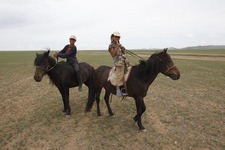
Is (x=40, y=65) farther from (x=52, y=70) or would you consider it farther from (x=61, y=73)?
(x=61, y=73)

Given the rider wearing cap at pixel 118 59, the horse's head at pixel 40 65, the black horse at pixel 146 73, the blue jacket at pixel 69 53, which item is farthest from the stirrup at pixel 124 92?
the horse's head at pixel 40 65

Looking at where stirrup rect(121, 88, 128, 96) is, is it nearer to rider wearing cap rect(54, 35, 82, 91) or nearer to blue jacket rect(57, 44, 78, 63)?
rider wearing cap rect(54, 35, 82, 91)

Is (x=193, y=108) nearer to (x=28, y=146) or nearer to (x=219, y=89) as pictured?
(x=219, y=89)

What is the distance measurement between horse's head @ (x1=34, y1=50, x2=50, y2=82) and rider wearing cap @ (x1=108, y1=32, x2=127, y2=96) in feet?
7.74

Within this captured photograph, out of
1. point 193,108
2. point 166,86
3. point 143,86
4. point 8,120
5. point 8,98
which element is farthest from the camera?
point 166,86

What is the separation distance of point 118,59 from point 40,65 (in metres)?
2.71

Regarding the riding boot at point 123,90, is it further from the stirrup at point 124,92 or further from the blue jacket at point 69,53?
the blue jacket at point 69,53

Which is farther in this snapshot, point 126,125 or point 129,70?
point 126,125

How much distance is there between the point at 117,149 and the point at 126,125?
1.50 metres

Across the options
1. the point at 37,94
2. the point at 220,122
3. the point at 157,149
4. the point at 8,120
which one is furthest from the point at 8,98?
the point at 220,122

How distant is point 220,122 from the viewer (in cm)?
698

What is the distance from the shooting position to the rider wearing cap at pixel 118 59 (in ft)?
20.3

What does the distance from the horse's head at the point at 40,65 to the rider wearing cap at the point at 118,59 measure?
236 cm

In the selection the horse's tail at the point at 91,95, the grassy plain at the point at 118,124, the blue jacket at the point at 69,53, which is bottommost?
the grassy plain at the point at 118,124
